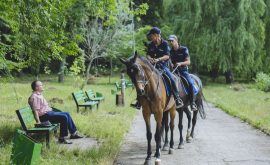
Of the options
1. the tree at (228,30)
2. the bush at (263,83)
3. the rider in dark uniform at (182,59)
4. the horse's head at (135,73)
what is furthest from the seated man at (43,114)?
the tree at (228,30)

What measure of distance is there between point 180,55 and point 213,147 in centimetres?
252

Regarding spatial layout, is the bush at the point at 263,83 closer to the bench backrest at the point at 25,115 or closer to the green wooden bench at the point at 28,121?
the green wooden bench at the point at 28,121

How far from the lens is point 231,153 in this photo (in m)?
5.79

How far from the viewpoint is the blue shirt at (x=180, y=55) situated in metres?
6.96

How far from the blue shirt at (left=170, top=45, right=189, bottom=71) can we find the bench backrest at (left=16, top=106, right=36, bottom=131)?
13.0 feet

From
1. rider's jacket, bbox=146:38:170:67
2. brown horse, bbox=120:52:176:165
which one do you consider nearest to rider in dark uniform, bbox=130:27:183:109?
rider's jacket, bbox=146:38:170:67

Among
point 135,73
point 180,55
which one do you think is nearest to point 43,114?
point 135,73

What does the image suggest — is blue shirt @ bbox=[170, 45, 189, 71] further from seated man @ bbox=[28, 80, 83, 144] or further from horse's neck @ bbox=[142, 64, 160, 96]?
seated man @ bbox=[28, 80, 83, 144]

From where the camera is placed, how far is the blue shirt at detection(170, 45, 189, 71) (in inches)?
274

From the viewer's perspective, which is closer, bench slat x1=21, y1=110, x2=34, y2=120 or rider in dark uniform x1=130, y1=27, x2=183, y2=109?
rider in dark uniform x1=130, y1=27, x2=183, y2=109

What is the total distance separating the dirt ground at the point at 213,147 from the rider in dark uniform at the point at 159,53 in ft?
3.89

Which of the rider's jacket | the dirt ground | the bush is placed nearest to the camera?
the dirt ground

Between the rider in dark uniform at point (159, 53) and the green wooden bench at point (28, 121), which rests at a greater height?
the rider in dark uniform at point (159, 53)

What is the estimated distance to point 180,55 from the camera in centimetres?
702
